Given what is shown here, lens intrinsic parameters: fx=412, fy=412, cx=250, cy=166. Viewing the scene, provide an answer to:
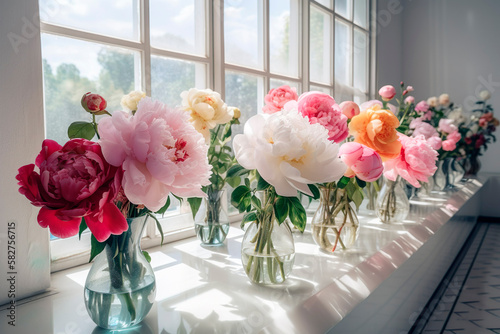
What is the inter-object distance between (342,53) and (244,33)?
1297 mm

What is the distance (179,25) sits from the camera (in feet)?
5.16

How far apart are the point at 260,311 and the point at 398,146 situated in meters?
0.59

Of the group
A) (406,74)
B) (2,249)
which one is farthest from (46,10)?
(406,74)

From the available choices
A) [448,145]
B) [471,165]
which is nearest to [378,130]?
[448,145]

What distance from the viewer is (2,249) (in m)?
0.88

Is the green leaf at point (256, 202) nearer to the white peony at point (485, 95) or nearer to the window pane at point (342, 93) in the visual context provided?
the window pane at point (342, 93)

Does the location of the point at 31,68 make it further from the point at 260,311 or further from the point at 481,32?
the point at 481,32

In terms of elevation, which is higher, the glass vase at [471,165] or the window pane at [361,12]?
the window pane at [361,12]

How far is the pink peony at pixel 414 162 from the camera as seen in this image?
1.25 metres

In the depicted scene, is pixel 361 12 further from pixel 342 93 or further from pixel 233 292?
pixel 233 292

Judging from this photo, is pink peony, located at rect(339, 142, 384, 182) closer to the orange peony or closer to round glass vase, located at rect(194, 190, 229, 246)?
the orange peony

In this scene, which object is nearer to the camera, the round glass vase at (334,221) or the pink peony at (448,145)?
the round glass vase at (334,221)

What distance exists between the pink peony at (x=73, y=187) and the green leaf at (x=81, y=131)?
0.12 m

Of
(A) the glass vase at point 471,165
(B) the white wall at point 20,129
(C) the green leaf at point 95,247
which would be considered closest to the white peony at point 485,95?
(A) the glass vase at point 471,165
